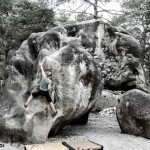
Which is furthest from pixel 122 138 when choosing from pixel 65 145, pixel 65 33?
pixel 65 33

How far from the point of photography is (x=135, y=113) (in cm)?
1118

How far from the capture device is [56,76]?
34.1 ft

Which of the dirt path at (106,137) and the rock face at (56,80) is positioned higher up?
the rock face at (56,80)

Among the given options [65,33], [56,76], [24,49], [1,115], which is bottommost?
[1,115]

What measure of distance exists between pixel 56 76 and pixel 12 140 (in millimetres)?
2841

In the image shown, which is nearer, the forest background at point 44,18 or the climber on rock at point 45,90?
the climber on rock at point 45,90

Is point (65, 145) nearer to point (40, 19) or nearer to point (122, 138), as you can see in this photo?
point (122, 138)

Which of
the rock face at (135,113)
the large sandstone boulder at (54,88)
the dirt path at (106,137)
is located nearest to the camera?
the large sandstone boulder at (54,88)

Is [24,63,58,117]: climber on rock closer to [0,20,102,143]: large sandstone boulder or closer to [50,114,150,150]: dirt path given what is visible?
[0,20,102,143]: large sandstone boulder

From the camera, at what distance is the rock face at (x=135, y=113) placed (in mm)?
10930

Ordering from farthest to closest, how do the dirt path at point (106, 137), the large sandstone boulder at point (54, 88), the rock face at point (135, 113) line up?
→ the rock face at point (135, 113)
the dirt path at point (106, 137)
the large sandstone boulder at point (54, 88)

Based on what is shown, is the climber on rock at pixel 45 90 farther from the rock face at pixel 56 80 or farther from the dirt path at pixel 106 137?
the dirt path at pixel 106 137

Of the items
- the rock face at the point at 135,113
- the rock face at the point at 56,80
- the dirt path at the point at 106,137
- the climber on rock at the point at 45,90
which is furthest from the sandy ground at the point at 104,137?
the climber on rock at the point at 45,90

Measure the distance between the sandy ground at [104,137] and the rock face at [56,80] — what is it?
0.53 meters
